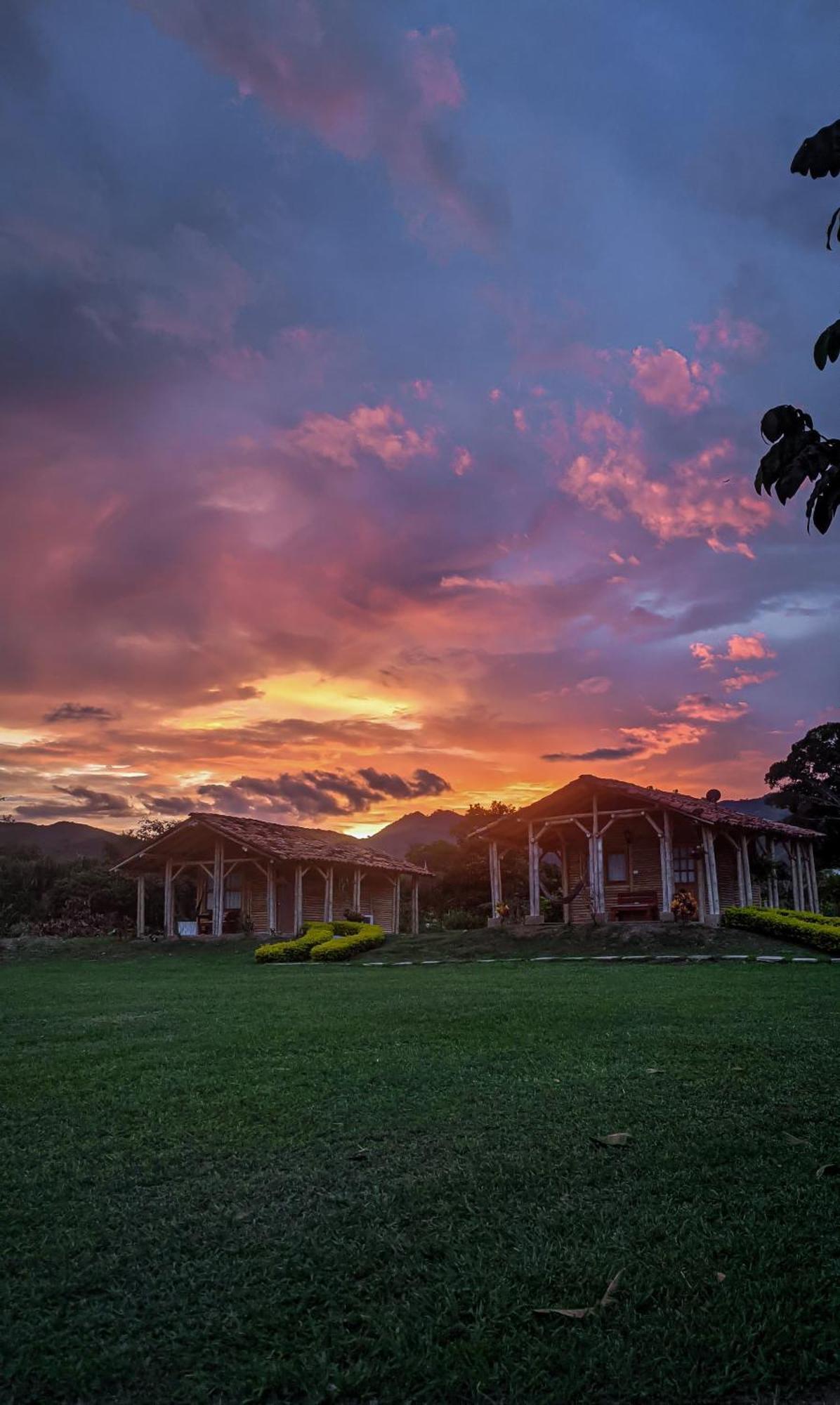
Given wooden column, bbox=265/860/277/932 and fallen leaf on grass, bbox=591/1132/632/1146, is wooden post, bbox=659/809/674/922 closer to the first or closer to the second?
wooden column, bbox=265/860/277/932

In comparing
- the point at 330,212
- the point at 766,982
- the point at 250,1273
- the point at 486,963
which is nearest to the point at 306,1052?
the point at 250,1273

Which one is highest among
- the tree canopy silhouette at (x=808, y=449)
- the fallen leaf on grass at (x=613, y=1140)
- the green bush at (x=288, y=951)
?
the tree canopy silhouette at (x=808, y=449)

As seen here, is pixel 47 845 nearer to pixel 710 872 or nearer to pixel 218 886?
pixel 218 886

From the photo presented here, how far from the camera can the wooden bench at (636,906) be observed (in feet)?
87.8

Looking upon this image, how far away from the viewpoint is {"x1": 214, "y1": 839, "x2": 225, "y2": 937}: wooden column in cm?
3089

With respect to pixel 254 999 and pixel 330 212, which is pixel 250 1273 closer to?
pixel 254 999

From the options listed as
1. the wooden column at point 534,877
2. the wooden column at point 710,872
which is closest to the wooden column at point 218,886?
the wooden column at point 534,877

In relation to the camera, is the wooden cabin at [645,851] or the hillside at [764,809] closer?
the wooden cabin at [645,851]

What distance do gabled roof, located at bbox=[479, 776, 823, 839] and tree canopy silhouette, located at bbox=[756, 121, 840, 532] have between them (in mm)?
22927

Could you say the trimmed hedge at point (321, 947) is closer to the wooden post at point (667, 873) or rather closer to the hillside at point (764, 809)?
the wooden post at point (667, 873)

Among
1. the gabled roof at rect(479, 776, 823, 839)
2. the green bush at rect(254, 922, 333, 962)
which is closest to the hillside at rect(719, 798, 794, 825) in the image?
the gabled roof at rect(479, 776, 823, 839)

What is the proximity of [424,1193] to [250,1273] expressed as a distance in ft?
3.20

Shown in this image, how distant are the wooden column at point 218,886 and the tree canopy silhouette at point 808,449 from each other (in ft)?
96.5

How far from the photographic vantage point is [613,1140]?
4.48m
